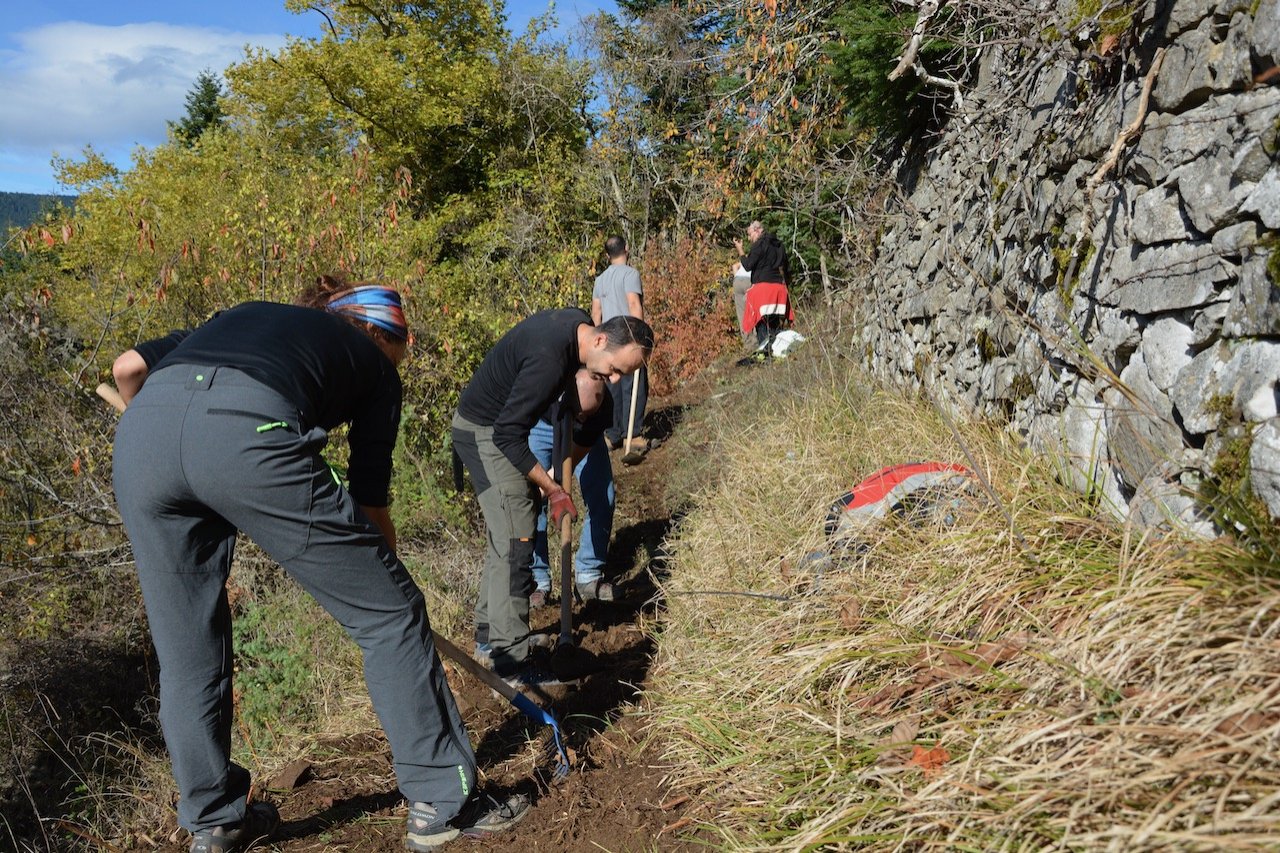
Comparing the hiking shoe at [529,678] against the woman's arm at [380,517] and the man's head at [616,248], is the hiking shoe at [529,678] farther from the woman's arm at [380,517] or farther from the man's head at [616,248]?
the man's head at [616,248]

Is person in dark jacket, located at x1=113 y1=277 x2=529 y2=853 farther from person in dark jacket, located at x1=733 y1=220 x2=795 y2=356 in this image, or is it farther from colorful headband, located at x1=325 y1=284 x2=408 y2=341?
person in dark jacket, located at x1=733 y1=220 x2=795 y2=356

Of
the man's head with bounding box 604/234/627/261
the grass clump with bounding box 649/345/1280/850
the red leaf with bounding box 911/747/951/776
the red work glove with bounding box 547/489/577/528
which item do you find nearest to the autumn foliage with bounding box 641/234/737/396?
the man's head with bounding box 604/234/627/261

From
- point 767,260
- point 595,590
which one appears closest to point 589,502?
point 595,590

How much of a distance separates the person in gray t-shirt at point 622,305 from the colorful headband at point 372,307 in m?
5.10

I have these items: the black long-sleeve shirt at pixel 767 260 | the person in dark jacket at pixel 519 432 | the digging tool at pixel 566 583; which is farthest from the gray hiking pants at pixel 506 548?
the black long-sleeve shirt at pixel 767 260

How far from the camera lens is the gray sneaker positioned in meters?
3.12

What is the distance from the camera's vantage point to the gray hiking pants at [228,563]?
2689 mm

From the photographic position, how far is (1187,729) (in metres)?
2.00

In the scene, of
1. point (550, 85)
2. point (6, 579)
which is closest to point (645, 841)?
point (6, 579)

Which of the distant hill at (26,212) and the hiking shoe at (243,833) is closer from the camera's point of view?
the hiking shoe at (243,833)

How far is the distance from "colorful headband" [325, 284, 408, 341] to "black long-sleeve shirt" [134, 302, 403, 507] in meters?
0.13

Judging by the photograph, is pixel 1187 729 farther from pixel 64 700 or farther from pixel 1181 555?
pixel 64 700

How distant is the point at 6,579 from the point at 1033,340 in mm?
6737

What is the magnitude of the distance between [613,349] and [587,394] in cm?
117
